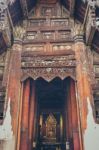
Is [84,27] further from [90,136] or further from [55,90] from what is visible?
[90,136]

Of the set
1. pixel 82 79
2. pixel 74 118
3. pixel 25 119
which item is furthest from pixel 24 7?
pixel 74 118

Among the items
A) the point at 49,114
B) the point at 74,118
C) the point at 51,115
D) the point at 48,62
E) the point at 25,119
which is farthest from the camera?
the point at 51,115

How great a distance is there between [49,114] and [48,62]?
610 cm

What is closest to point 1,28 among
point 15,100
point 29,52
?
point 29,52

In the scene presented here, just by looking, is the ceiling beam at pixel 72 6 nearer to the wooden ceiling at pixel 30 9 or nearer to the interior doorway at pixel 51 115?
the wooden ceiling at pixel 30 9

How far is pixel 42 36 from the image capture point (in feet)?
30.6

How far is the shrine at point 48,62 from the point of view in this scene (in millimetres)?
7312

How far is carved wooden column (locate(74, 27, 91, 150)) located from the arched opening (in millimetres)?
660

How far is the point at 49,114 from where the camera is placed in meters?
13.8

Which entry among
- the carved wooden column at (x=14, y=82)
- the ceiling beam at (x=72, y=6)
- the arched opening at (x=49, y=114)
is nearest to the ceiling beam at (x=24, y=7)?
the carved wooden column at (x=14, y=82)

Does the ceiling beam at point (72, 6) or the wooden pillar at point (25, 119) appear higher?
the ceiling beam at point (72, 6)

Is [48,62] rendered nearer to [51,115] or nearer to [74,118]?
[74,118]

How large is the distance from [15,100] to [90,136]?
9.42 ft

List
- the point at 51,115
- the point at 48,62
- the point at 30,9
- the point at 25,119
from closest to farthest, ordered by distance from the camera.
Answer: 1. the point at 25,119
2. the point at 48,62
3. the point at 30,9
4. the point at 51,115
